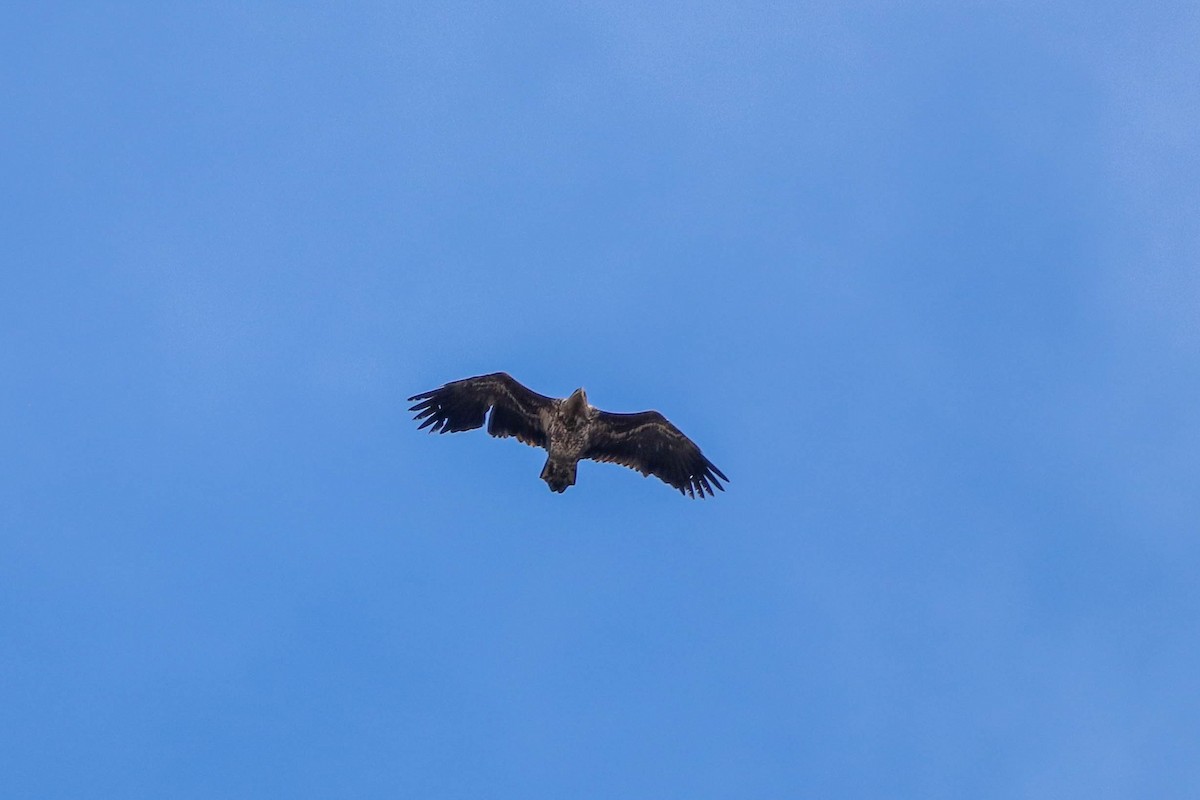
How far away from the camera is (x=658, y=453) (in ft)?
76.2

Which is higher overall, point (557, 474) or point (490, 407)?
point (490, 407)

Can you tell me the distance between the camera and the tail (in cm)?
2173

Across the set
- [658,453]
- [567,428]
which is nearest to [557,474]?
[567,428]

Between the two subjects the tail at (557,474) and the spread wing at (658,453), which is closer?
the tail at (557,474)

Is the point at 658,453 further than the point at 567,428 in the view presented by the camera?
Yes

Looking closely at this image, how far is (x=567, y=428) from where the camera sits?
21.9 m

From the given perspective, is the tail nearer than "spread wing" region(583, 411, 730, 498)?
Yes

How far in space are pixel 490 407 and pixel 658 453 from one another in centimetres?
377

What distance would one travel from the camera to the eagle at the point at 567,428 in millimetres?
21859

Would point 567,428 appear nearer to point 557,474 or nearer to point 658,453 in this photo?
point 557,474

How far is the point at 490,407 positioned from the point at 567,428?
6.14 ft

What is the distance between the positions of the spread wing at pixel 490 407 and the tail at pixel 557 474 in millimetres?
952

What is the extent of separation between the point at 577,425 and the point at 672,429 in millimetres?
2256

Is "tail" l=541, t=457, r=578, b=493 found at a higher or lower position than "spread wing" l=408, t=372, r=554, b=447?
lower
